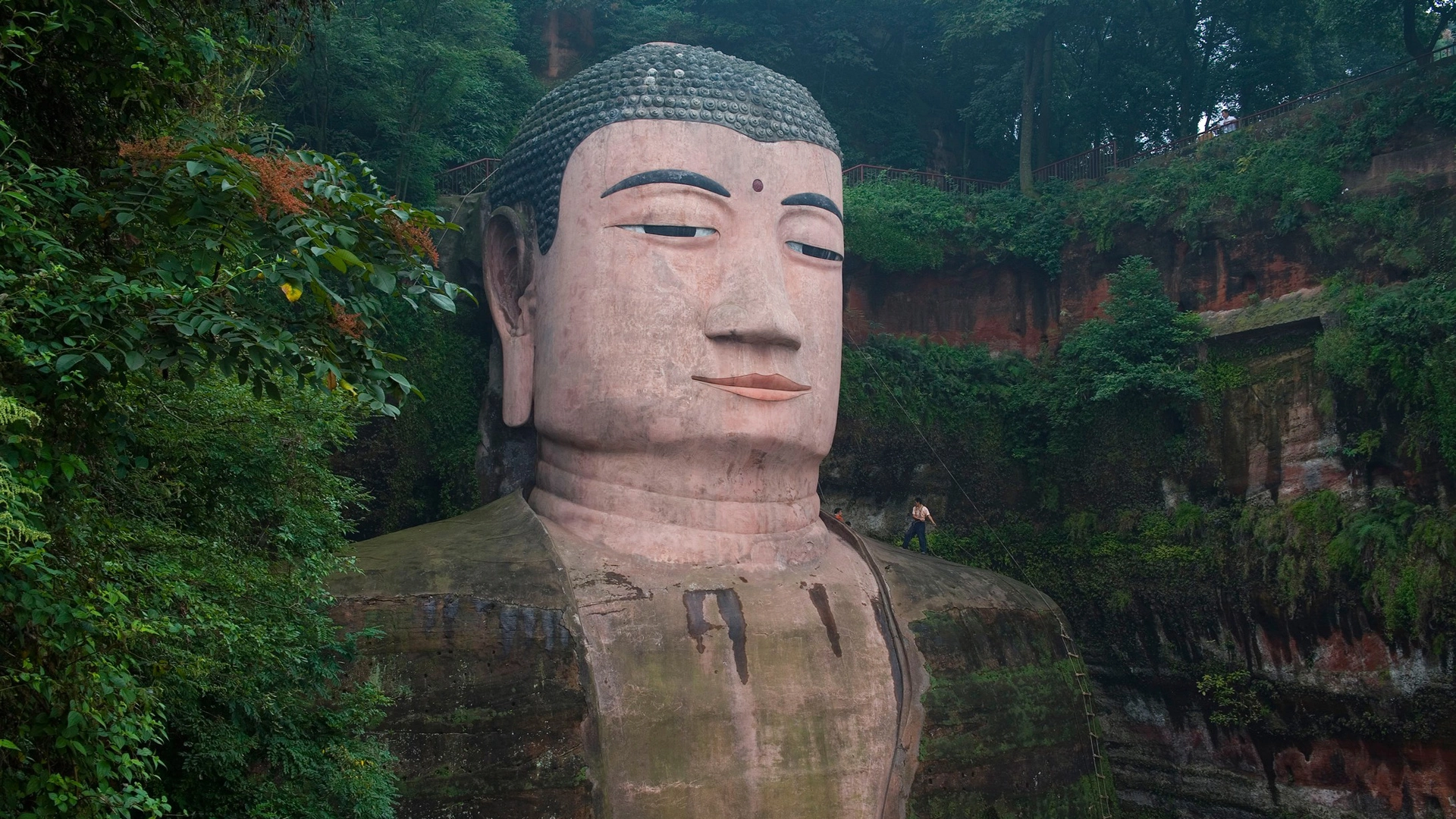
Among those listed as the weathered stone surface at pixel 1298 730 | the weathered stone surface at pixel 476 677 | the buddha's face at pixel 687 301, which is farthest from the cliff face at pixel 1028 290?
the weathered stone surface at pixel 476 677

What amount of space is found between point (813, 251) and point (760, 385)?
123 centimetres

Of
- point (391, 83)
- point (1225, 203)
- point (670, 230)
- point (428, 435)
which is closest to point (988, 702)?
point (670, 230)

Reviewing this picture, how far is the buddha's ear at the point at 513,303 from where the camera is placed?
Result: 9875 mm

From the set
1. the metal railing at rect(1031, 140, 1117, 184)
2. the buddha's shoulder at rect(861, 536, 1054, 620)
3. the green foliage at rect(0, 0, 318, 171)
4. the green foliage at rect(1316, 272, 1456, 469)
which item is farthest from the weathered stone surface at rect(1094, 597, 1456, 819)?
the green foliage at rect(0, 0, 318, 171)

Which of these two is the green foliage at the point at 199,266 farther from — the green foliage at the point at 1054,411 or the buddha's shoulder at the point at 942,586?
the green foliage at the point at 1054,411

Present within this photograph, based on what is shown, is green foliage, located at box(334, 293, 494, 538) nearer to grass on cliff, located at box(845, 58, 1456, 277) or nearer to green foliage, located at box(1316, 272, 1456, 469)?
grass on cliff, located at box(845, 58, 1456, 277)

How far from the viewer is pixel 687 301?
9.05 meters

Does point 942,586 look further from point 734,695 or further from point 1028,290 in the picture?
point 1028,290

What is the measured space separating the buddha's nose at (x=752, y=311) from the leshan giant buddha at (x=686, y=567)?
2 cm

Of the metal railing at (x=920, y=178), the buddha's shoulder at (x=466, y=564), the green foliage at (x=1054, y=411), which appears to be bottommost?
the buddha's shoulder at (x=466, y=564)

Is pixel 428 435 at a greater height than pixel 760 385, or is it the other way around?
pixel 760 385

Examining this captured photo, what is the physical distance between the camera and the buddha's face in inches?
355

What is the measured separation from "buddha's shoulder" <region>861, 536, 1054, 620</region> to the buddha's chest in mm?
439

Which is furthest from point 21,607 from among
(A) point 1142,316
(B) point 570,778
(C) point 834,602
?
(A) point 1142,316
